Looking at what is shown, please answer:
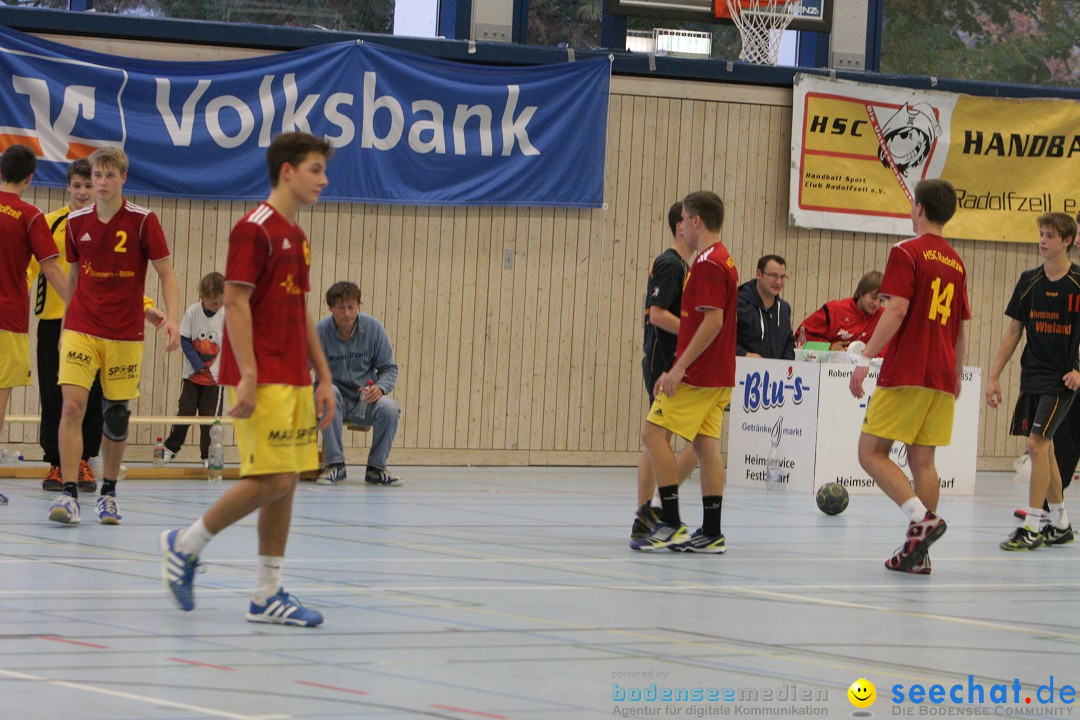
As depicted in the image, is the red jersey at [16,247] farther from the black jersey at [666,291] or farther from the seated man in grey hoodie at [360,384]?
the black jersey at [666,291]

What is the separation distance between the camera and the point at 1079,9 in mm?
15508

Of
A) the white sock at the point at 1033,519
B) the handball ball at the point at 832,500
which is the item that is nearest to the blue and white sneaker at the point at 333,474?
the handball ball at the point at 832,500

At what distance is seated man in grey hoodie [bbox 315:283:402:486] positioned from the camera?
1083 cm

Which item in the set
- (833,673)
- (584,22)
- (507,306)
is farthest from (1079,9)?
(833,673)

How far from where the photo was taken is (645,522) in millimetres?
7832

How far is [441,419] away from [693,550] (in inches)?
218

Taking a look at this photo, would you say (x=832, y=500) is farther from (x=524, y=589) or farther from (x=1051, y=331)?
(x=524, y=589)

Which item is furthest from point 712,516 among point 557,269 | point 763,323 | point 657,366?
point 557,269

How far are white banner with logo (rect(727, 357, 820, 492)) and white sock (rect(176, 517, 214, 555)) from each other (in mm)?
6729

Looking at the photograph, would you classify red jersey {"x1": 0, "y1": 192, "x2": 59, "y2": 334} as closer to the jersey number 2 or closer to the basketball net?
the jersey number 2

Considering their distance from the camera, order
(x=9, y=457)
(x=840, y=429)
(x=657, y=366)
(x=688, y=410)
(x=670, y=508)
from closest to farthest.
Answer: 1. (x=688, y=410)
2. (x=670, y=508)
3. (x=657, y=366)
4. (x=9, y=457)
5. (x=840, y=429)

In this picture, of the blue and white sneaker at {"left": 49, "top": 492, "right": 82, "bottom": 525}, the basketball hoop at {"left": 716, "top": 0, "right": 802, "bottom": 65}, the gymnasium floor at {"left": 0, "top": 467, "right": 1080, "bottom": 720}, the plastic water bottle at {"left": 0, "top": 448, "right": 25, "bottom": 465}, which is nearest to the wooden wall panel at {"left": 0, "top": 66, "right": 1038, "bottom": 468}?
the basketball hoop at {"left": 716, "top": 0, "right": 802, "bottom": 65}

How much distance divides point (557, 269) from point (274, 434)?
8228 mm

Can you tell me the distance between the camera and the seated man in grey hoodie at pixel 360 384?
10828 millimetres
